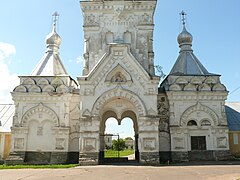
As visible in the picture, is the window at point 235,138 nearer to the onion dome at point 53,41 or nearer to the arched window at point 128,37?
the arched window at point 128,37

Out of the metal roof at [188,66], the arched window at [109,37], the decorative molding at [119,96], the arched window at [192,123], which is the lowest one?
the arched window at [192,123]

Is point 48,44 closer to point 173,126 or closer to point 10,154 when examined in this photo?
point 10,154

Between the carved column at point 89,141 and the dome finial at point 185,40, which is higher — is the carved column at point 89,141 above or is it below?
below

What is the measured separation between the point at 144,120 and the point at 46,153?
6728 millimetres

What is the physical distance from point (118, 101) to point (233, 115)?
9298mm

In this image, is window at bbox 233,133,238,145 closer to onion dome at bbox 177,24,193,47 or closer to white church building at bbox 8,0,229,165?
white church building at bbox 8,0,229,165

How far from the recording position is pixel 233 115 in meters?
19.3

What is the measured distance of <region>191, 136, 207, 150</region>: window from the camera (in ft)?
53.3

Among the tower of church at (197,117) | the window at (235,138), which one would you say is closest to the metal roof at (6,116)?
the tower of church at (197,117)

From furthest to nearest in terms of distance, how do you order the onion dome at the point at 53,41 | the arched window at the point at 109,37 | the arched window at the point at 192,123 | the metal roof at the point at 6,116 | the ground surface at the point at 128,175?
the onion dome at the point at 53,41
the metal roof at the point at 6,116
the arched window at the point at 109,37
the arched window at the point at 192,123
the ground surface at the point at 128,175

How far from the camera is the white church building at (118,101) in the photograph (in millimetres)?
14812

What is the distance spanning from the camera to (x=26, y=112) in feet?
54.0

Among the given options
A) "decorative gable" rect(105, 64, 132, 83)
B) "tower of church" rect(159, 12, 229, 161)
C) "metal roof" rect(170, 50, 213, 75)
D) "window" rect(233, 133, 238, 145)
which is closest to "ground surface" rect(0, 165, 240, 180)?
"tower of church" rect(159, 12, 229, 161)

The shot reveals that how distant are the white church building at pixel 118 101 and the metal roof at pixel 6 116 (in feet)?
6.29
